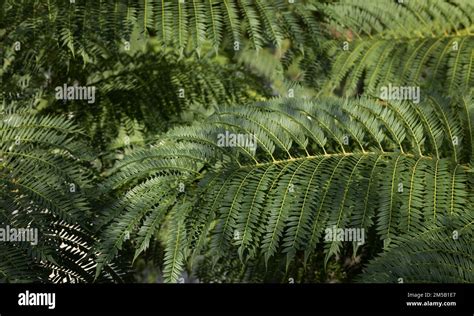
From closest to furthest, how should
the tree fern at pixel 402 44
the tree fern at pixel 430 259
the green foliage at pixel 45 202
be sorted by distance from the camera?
the tree fern at pixel 430 259 → the green foliage at pixel 45 202 → the tree fern at pixel 402 44

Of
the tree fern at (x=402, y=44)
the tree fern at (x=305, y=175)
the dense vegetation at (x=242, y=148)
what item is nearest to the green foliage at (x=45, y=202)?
the dense vegetation at (x=242, y=148)

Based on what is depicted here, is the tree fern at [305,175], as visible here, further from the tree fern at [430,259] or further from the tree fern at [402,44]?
the tree fern at [402,44]

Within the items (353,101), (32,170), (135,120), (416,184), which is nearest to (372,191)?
(416,184)

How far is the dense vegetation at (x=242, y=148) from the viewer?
2211mm

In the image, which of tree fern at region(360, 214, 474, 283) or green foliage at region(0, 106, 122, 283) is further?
green foliage at region(0, 106, 122, 283)

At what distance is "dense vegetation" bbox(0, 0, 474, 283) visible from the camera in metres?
2.21

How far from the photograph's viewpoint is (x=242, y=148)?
8.05 feet

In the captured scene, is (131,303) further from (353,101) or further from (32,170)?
(353,101)

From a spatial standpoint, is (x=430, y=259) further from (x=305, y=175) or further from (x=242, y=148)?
(x=242, y=148)

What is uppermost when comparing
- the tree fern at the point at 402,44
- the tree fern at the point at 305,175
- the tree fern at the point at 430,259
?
the tree fern at the point at 402,44

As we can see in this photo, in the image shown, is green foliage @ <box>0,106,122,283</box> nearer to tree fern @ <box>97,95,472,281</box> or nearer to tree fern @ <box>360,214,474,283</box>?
tree fern @ <box>97,95,472,281</box>

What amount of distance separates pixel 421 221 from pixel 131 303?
2.95ft

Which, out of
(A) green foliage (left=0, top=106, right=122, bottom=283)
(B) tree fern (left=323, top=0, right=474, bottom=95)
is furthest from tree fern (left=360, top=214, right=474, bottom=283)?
(B) tree fern (left=323, top=0, right=474, bottom=95)

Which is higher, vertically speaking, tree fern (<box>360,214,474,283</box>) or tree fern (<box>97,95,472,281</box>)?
tree fern (<box>97,95,472,281</box>)
